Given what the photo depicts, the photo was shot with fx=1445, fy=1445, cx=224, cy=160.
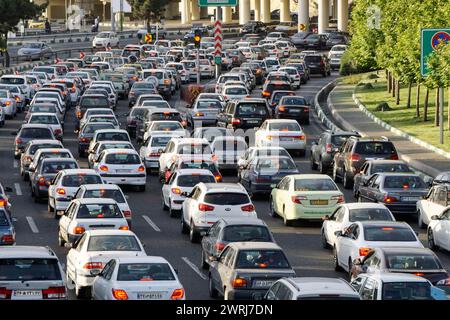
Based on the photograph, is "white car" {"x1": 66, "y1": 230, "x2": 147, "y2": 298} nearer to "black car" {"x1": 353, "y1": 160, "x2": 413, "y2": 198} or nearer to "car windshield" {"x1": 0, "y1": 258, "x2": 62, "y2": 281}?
"car windshield" {"x1": 0, "y1": 258, "x2": 62, "y2": 281}

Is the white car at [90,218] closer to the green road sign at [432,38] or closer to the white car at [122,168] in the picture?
the white car at [122,168]

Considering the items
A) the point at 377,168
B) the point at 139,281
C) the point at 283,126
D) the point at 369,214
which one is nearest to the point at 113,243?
the point at 139,281

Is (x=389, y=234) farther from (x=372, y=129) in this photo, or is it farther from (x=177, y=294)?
(x=372, y=129)

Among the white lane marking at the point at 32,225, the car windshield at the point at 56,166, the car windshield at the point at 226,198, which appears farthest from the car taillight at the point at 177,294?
the car windshield at the point at 56,166

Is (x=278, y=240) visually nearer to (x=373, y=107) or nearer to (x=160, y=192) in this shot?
(x=160, y=192)

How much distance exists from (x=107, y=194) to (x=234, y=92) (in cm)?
3388

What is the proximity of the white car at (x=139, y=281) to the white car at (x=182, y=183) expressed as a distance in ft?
44.1

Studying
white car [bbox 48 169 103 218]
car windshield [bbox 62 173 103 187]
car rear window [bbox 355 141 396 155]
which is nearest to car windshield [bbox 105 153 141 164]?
white car [bbox 48 169 103 218]

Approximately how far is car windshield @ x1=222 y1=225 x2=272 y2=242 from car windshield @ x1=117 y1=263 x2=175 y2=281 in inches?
187

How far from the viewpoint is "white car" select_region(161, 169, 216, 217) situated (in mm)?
36594

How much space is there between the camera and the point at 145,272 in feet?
73.5

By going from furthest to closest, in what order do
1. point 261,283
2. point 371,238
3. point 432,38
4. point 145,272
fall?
point 432,38 → point 371,238 → point 261,283 → point 145,272

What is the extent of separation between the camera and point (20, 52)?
110m
